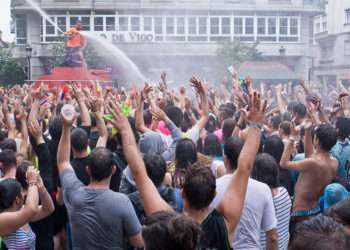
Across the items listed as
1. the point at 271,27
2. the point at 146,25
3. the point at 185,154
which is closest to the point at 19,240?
the point at 185,154

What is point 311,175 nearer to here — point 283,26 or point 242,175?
point 242,175

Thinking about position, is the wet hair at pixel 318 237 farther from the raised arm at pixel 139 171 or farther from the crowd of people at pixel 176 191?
the raised arm at pixel 139 171

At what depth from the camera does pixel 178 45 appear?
39.6 metres

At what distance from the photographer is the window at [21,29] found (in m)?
41.4

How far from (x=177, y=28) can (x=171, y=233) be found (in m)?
38.7

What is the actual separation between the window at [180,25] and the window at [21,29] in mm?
11105

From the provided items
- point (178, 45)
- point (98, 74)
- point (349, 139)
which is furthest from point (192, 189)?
point (178, 45)

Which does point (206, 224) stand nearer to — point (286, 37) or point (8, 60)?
point (8, 60)

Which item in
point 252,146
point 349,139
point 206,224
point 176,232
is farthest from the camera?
point 349,139

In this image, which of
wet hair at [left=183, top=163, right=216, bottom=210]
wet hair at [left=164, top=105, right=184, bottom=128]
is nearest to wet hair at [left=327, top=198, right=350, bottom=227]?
wet hair at [left=183, top=163, right=216, bottom=210]

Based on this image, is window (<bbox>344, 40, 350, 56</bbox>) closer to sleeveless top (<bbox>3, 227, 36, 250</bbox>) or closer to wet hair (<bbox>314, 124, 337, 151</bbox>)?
wet hair (<bbox>314, 124, 337, 151</bbox>)

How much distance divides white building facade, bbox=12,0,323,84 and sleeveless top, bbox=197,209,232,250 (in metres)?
34.9

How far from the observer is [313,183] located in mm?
5191

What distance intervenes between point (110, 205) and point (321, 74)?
41510mm
